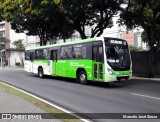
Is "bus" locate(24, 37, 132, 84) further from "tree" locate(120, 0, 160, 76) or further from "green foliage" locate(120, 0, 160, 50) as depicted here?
"green foliage" locate(120, 0, 160, 50)

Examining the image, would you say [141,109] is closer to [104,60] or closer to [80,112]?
[80,112]

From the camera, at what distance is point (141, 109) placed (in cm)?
1002

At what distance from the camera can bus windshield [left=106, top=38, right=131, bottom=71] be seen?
56.4ft

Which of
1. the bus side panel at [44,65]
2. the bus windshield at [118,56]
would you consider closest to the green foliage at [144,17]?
the bus windshield at [118,56]

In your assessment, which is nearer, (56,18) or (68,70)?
(68,70)

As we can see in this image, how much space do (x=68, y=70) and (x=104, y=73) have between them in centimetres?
483

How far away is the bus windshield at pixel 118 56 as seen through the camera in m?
Answer: 17.2

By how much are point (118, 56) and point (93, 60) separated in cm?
165

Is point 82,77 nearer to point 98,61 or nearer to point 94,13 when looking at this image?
point 98,61

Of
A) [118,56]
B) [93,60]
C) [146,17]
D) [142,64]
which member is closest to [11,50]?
[146,17]

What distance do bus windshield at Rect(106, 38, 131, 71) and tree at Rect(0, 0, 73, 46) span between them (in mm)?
8531

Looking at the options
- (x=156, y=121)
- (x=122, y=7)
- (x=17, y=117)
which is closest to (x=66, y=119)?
(x=17, y=117)

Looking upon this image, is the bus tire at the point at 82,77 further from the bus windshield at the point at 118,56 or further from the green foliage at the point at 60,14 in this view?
the green foliage at the point at 60,14

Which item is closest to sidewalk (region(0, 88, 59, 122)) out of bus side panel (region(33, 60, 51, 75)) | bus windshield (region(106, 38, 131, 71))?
bus windshield (region(106, 38, 131, 71))
